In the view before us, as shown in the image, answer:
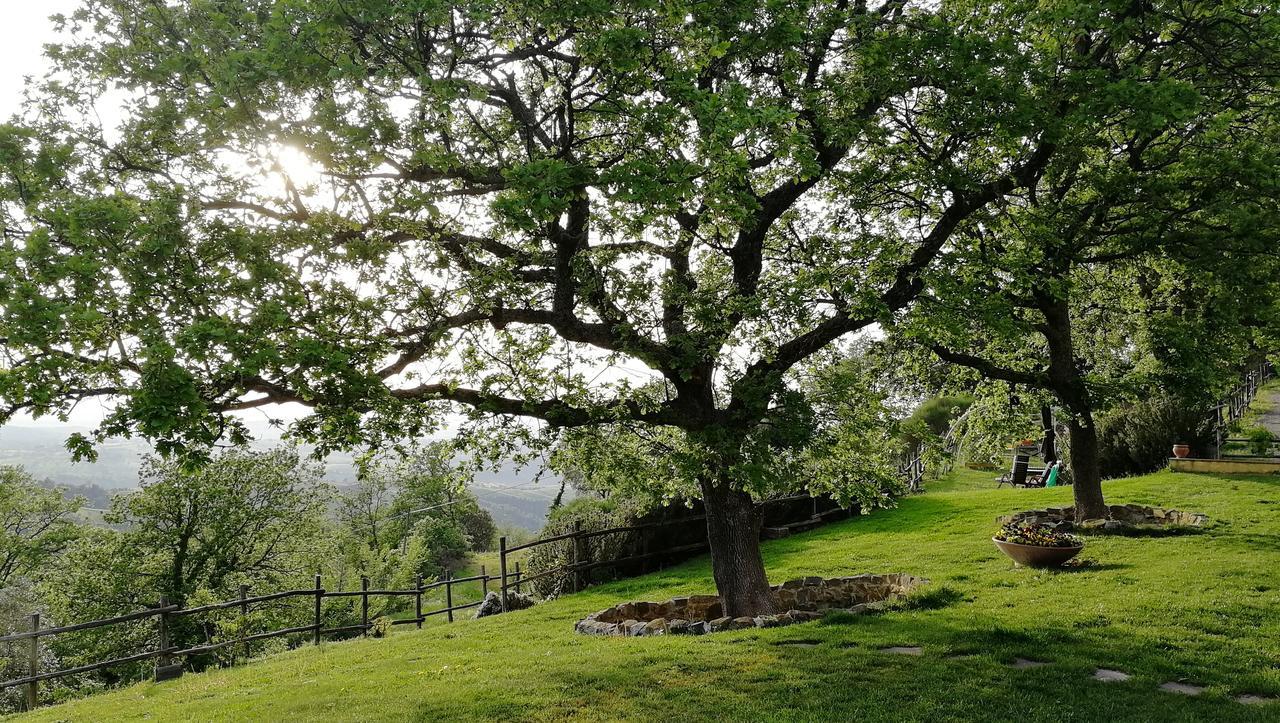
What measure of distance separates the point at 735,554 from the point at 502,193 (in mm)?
6757

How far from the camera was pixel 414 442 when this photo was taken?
884 cm

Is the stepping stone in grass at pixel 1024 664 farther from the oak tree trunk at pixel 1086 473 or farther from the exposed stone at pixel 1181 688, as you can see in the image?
the oak tree trunk at pixel 1086 473

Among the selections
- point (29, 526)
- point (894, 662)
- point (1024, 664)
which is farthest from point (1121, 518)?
point (29, 526)

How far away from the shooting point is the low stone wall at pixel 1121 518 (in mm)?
14328

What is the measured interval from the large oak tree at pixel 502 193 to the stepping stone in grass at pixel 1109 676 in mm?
4013

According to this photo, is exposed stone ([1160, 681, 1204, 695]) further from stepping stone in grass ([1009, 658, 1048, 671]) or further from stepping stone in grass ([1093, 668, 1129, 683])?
stepping stone in grass ([1009, 658, 1048, 671])

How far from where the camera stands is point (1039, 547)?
11.7 meters

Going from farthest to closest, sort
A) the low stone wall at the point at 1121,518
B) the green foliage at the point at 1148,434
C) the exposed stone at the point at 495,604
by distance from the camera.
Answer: the green foliage at the point at 1148,434, the exposed stone at the point at 495,604, the low stone wall at the point at 1121,518

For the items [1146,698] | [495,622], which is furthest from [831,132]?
[495,622]

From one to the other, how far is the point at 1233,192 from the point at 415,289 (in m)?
10.7

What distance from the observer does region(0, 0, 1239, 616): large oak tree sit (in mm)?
6105

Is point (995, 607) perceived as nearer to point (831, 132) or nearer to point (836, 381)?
point (836, 381)

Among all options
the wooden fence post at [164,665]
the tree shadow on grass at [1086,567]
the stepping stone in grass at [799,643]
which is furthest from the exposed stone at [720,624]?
the wooden fence post at [164,665]

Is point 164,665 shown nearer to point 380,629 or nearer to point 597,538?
point 380,629
